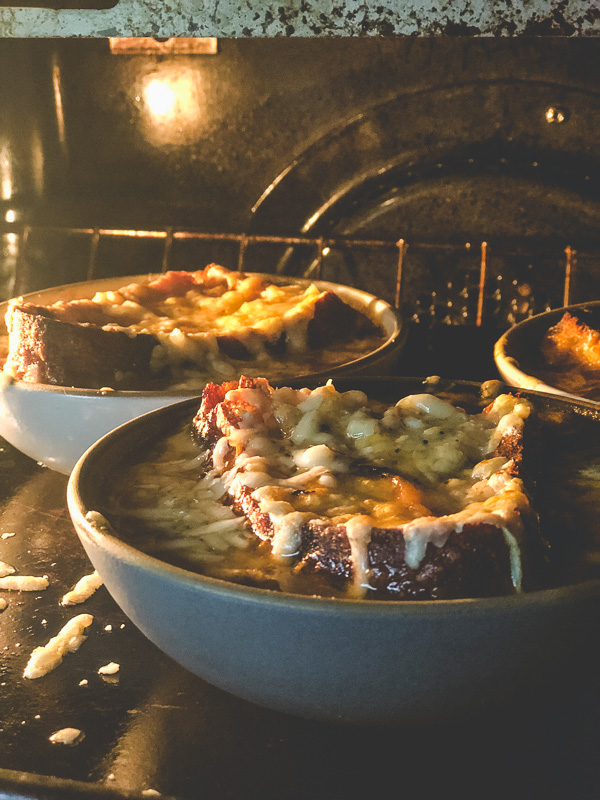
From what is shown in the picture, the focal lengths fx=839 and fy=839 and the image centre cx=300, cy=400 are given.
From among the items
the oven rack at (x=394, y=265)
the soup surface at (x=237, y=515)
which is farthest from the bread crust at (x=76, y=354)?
the oven rack at (x=394, y=265)

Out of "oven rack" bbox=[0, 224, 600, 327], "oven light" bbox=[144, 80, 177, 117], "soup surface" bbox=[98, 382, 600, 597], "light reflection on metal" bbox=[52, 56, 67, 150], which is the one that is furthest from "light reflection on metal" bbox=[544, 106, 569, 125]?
"light reflection on metal" bbox=[52, 56, 67, 150]

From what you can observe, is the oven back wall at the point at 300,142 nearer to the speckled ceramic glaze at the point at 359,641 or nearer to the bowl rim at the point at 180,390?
the bowl rim at the point at 180,390

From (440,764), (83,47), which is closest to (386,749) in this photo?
(440,764)

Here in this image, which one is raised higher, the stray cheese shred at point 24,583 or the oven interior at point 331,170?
the oven interior at point 331,170

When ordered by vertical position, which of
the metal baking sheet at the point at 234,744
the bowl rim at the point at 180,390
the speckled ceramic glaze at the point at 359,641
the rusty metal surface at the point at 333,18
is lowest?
the metal baking sheet at the point at 234,744

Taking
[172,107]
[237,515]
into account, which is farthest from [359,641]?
[172,107]

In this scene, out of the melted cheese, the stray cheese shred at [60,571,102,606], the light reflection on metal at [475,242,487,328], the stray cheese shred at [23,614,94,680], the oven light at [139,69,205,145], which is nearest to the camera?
the melted cheese

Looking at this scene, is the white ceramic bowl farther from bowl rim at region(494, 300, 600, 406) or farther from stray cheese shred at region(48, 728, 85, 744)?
stray cheese shred at region(48, 728, 85, 744)

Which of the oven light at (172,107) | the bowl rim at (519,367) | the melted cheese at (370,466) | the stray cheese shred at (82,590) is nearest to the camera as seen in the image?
the melted cheese at (370,466)
